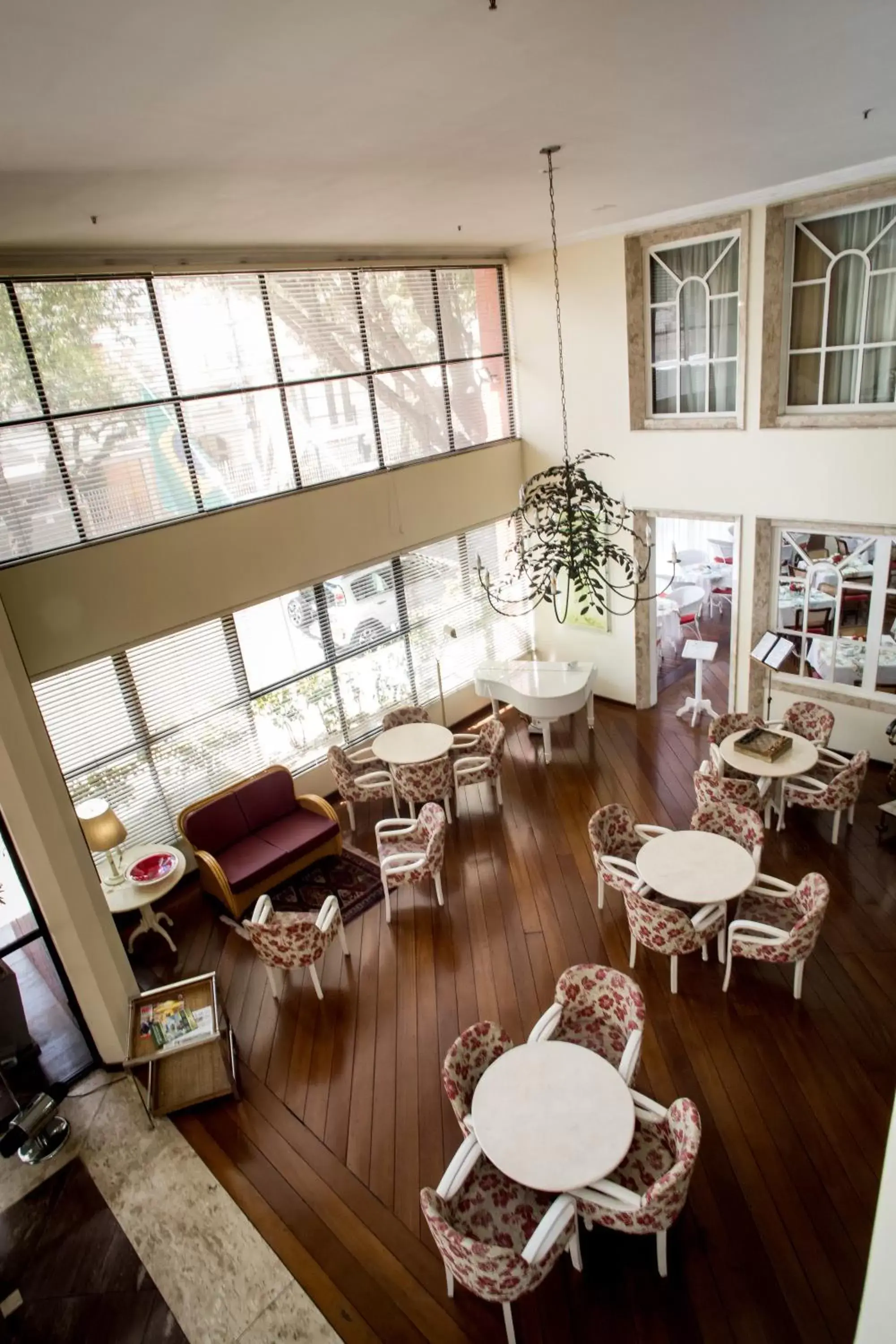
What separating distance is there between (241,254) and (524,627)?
5.82 meters

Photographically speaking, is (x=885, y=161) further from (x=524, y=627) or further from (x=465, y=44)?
(x=524, y=627)

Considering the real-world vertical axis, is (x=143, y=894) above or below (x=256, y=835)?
above

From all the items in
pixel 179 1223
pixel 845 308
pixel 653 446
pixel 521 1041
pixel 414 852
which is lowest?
pixel 179 1223

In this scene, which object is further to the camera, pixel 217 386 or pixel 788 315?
pixel 788 315

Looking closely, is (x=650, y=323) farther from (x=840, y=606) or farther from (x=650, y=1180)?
(x=650, y=1180)

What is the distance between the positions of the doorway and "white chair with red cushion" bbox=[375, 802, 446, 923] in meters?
4.09

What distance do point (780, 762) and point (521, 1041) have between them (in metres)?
3.46

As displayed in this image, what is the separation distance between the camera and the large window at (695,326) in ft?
25.1

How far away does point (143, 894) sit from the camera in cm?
643

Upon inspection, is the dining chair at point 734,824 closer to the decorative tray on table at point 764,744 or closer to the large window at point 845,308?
the decorative tray on table at point 764,744

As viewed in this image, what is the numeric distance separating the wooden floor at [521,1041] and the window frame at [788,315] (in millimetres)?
3560

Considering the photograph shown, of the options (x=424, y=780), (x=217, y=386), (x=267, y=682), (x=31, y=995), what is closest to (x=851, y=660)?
(x=424, y=780)

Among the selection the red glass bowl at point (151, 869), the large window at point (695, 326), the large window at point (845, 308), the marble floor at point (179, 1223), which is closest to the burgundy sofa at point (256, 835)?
the red glass bowl at point (151, 869)

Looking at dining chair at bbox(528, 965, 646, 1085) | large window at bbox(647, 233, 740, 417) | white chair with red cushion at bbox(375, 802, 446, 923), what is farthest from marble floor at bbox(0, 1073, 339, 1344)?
large window at bbox(647, 233, 740, 417)
